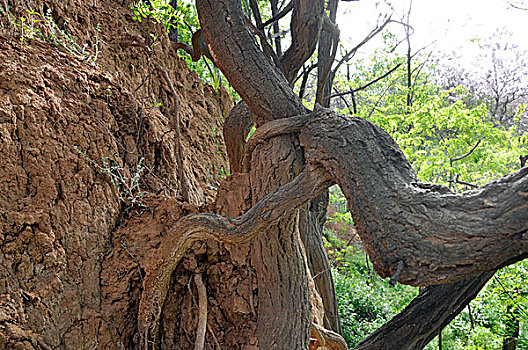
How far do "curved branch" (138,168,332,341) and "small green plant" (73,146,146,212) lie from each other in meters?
0.70

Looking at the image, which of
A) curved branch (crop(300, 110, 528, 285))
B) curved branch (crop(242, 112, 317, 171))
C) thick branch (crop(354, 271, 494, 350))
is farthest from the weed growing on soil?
thick branch (crop(354, 271, 494, 350))

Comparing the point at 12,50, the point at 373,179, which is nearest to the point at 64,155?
the point at 12,50

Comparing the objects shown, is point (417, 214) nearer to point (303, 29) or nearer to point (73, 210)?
point (73, 210)

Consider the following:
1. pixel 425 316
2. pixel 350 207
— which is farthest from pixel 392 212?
pixel 425 316

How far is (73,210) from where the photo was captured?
292 centimetres

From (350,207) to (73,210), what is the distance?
206 cm

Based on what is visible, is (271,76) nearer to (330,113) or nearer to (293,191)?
(330,113)

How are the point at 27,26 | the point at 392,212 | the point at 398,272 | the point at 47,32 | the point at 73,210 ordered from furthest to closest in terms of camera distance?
the point at 47,32 → the point at 27,26 → the point at 73,210 → the point at 392,212 → the point at 398,272

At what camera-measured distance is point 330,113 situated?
7.81 feet

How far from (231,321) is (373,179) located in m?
1.63

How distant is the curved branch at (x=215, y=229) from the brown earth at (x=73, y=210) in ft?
0.89

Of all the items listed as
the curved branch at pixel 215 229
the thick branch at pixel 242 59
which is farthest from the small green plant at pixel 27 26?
the curved branch at pixel 215 229

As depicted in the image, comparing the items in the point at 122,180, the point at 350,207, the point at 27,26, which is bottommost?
the point at 350,207

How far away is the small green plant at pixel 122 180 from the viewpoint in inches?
122
